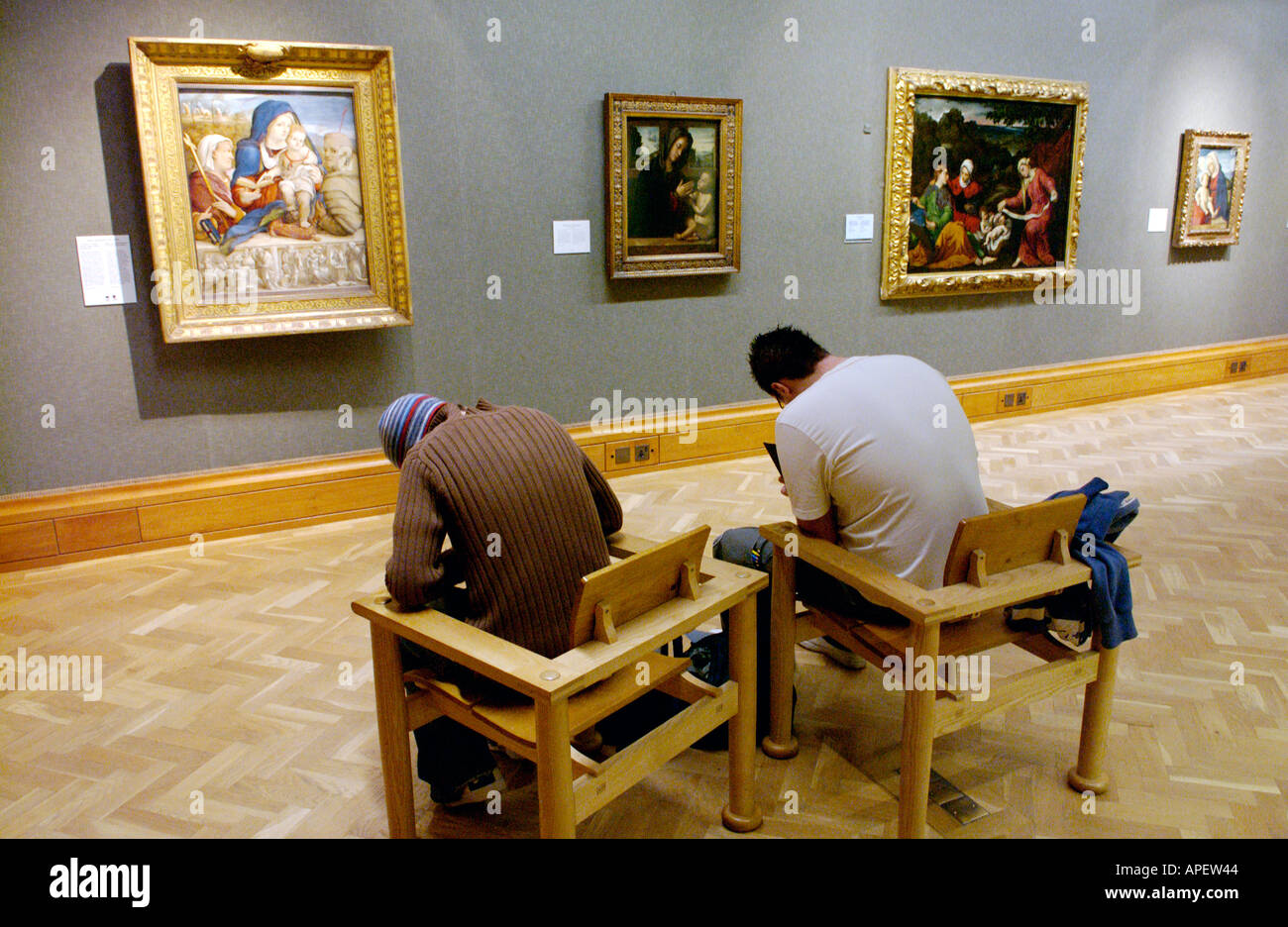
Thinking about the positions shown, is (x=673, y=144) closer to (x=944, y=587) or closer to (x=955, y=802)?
(x=944, y=587)

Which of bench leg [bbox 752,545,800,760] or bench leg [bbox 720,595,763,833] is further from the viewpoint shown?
bench leg [bbox 752,545,800,760]

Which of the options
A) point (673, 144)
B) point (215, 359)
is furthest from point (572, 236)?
point (215, 359)

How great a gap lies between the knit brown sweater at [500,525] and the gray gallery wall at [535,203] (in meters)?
3.27

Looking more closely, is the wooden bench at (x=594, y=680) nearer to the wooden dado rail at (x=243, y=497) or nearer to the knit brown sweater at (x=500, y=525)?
the knit brown sweater at (x=500, y=525)

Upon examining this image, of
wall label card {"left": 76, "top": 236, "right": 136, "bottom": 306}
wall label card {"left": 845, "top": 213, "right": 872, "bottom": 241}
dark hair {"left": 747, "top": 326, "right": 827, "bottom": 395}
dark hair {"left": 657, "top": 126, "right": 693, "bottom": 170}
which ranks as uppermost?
dark hair {"left": 657, "top": 126, "right": 693, "bottom": 170}

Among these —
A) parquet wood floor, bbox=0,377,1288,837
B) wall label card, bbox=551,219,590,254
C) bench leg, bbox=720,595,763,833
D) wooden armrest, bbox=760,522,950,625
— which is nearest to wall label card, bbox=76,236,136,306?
parquet wood floor, bbox=0,377,1288,837

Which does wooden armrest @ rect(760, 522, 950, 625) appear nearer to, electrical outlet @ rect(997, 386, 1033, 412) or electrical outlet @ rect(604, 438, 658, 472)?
electrical outlet @ rect(604, 438, 658, 472)

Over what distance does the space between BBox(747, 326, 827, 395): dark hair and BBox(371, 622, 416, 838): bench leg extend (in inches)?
57.2

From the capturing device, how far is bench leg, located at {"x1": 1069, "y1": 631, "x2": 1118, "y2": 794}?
9.17 ft

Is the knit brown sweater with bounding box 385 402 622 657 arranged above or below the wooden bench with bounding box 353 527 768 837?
above

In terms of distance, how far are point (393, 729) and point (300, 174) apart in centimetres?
359

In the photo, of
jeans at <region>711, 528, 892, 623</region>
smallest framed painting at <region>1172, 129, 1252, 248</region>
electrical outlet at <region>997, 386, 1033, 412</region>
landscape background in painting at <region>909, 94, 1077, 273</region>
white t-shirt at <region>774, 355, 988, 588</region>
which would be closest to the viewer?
white t-shirt at <region>774, 355, 988, 588</region>

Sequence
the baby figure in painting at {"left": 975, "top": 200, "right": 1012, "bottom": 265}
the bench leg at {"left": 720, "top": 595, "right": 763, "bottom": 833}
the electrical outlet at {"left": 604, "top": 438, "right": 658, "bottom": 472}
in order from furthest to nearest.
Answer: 1. the baby figure in painting at {"left": 975, "top": 200, "right": 1012, "bottom": 265}
2. the electrical outlet at {"left": 604, "top": 438, "right": 658, "bottom": 472}
3. the bench leg at {"left": 720, "top": 595, "right": 763, "bottom": 833}
